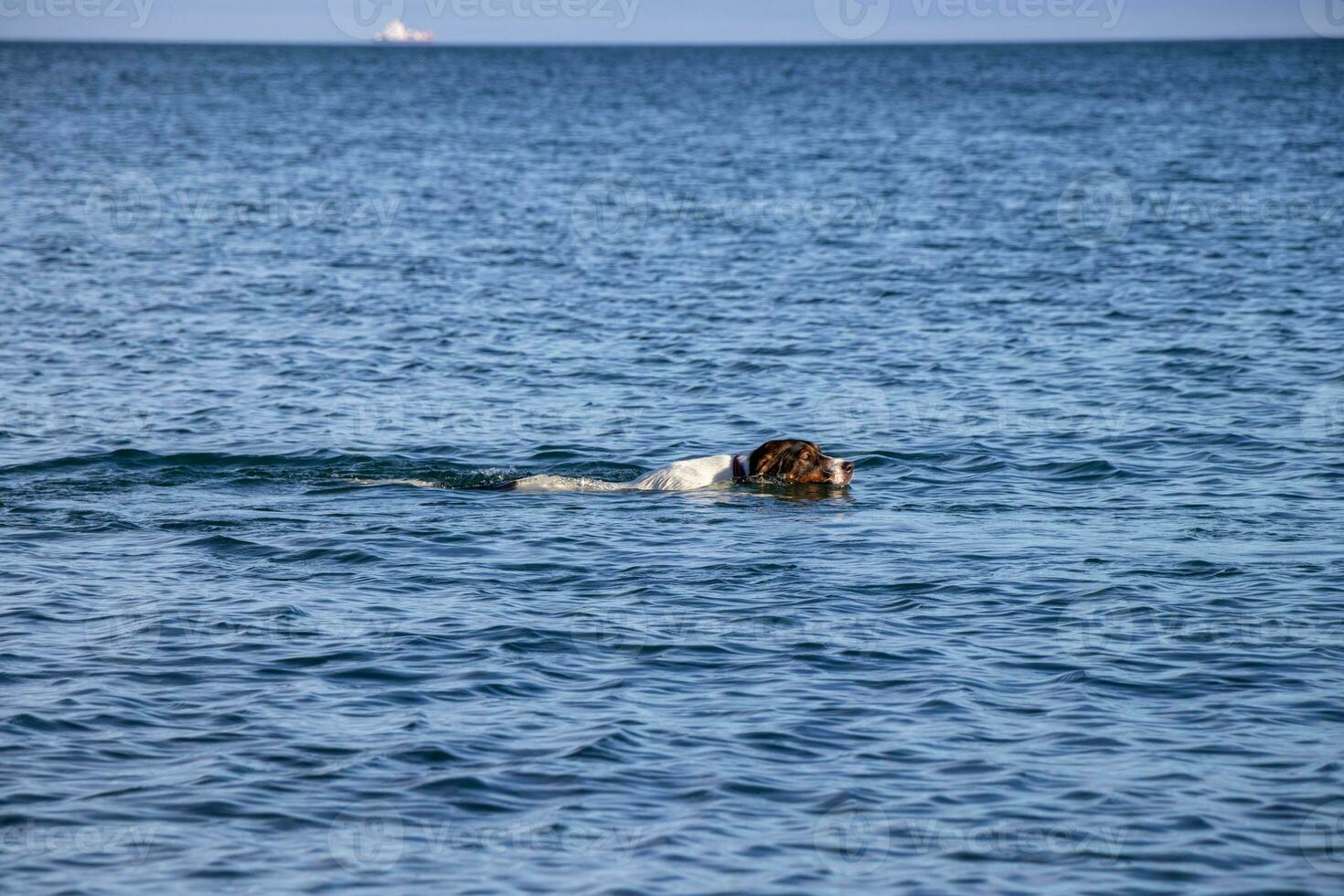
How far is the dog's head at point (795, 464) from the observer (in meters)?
17.4

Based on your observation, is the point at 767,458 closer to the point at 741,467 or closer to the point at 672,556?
→ the point at 741,467

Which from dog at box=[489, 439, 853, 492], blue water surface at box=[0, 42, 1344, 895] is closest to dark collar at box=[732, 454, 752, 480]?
dog at box=[489, 439, 853, 492]

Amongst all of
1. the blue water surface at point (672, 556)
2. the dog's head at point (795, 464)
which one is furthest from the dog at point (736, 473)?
the blue water surface at point (672, 556)

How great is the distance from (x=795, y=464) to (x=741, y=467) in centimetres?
63

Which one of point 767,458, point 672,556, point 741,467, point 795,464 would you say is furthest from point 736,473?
point 672,556

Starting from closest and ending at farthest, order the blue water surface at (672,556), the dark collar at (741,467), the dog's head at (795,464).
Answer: the blue water surface at (672,556) → the dog's head at (795,464) → the dark collar at (741,467)

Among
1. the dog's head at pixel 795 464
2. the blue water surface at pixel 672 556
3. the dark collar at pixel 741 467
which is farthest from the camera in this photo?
the dark collar at pixel 741 467

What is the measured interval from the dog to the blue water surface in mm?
202

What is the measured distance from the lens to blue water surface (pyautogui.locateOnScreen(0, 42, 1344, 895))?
30.8 feet

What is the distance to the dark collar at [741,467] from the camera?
17594 mm

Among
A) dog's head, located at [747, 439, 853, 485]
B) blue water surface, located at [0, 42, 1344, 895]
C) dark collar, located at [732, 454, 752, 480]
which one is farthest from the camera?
dark collar, located at [732, 454, 752, 480]

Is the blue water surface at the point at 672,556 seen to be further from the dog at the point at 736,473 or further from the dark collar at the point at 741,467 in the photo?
the dark collar at the point at 741,467

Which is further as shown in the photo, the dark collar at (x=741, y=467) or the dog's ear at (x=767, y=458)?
the dark collar at (x=741, y=467)

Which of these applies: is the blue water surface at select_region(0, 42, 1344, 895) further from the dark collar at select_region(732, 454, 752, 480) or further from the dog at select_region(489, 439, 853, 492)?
the dark collar at select_region(732, 454, 752, 480)
